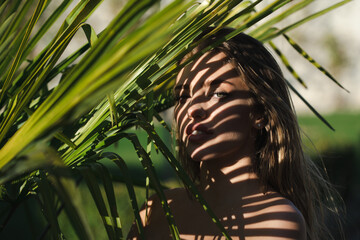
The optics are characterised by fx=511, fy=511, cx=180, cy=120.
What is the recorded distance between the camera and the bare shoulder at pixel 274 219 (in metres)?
1.00

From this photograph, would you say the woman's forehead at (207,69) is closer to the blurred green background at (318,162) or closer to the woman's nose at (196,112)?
the woman's nose at (196,112)

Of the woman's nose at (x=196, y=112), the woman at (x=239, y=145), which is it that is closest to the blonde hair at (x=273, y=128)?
the woman at (x=239, y=145)

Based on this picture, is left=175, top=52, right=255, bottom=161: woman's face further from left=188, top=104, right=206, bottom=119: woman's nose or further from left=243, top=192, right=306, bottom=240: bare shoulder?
left=243, top=192, right=306, bottom=240: bare shoulder

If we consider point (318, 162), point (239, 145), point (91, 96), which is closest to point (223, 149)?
point (239, 145)

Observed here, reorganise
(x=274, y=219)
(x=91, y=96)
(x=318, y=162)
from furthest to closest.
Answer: (x=318, y=162) < (x=274, y=219) < (x=91, y=96)

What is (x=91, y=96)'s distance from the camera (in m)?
0.46

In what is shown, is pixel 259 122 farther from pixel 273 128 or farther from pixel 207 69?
pixel 207 69

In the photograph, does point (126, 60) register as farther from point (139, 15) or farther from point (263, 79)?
point (263, 79)

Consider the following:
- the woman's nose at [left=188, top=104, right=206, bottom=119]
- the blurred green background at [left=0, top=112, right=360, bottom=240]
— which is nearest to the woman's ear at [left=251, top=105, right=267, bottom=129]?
the woman's nose at [left=188, top=104, right=206, bottom=119]

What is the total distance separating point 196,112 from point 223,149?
0.10 meters

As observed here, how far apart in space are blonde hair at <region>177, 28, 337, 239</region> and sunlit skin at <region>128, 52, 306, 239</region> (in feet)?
0.07

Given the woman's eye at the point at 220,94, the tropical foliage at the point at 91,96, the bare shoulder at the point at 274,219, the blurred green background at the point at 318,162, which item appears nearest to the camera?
the tropical foliage at the point at 91,96

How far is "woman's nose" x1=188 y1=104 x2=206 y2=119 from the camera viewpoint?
42.8 inches

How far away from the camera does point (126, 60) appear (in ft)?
1.52
